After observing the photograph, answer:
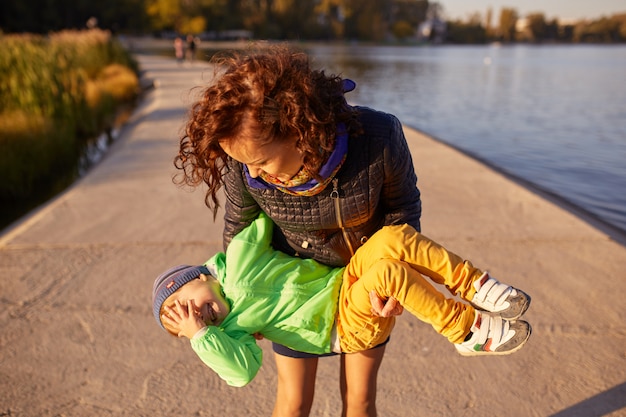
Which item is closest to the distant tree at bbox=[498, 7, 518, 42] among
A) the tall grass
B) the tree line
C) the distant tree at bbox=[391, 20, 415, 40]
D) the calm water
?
the tree line

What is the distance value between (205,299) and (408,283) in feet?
2.23

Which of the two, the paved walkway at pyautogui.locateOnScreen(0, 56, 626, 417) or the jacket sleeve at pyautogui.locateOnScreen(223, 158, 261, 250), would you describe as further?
the paved walkway at pyautogui.locateOnScreen(0, 56, 626, 417)

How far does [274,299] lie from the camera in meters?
1.81

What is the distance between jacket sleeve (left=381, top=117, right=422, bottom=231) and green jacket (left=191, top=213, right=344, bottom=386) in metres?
0.31

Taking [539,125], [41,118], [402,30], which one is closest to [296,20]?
[402,30]

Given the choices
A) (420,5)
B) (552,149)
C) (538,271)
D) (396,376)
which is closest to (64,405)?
(396,376)

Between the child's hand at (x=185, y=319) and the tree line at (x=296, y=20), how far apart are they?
3797 cm

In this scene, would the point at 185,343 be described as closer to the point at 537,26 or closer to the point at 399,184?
the point at 399,184

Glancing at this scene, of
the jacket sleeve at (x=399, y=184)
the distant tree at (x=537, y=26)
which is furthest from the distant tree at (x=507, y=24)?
the jacket sleeve at (x=399, y=184)

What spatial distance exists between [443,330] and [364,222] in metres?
0.43

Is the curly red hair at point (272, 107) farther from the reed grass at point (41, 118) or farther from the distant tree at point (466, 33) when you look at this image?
the distant tree at point (466, 33)

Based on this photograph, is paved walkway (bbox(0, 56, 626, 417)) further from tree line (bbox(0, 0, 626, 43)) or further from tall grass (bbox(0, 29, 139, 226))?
tree line (bbox(0, 0, 626, 43))

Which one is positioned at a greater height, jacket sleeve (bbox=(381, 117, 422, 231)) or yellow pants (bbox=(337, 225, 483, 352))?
jacket sleeve (bbox=(381, 117, 422, 231))

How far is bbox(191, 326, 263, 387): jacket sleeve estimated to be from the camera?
162 cm
